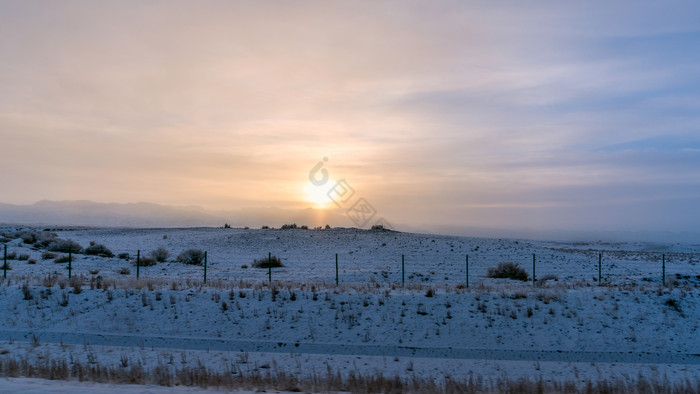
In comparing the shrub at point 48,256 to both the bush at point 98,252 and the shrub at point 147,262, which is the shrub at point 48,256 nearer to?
the bush at point 98,252

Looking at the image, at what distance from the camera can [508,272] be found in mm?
37125

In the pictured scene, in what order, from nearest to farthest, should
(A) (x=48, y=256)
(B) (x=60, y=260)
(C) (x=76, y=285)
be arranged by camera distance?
(C) (x=76, y=285)
(B) (x=60, y=260)
(A) (x=48, y=256)

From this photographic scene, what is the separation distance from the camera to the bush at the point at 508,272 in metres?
36.6

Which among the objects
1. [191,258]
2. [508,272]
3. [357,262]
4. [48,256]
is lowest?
[357,262]

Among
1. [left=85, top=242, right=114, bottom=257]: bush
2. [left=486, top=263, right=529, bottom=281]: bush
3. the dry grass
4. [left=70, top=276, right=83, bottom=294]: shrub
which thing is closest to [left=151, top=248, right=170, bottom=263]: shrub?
[left=85, top=242, right=114, bottom=257]: bush

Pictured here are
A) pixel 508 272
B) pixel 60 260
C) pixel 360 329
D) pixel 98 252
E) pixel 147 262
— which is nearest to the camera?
pixel 360 329

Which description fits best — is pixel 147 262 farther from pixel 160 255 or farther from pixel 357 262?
pixel 357 262

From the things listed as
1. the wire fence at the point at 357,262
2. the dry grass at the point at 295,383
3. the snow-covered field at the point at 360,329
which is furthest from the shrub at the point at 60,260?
the dry grass at the point at 295,383

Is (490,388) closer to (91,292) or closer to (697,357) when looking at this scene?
(697,357)

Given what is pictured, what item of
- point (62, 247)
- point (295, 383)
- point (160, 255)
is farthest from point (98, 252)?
point (295, 383)

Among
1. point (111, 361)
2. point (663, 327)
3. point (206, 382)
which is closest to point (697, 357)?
point (663, 327)

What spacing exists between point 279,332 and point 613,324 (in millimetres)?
13586

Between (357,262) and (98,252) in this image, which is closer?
(357,262)

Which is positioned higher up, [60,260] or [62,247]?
[62,247]
